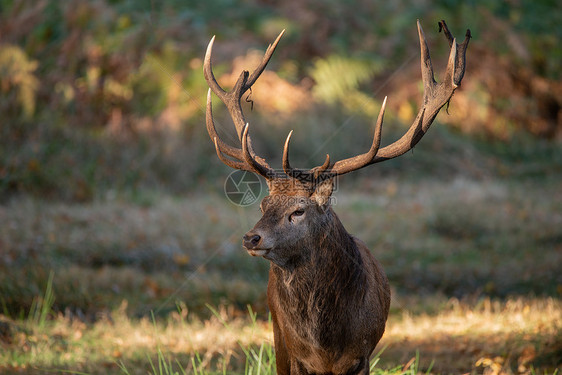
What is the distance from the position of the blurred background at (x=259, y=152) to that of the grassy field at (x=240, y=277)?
0.13 feet

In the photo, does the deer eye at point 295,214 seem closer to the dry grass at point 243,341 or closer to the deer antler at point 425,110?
the deer antler at point 425,110

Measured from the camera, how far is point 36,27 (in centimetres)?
1303

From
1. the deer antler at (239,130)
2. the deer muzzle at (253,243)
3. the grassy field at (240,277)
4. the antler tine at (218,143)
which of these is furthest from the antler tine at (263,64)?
the grassy field at (240,277)

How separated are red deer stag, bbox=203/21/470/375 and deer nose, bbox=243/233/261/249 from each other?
89 mm

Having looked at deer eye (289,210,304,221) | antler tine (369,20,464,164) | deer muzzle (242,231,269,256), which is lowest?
deer muzzle (242,231,269,256)

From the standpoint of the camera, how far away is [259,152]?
1313 cm

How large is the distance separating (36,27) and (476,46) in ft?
34.0

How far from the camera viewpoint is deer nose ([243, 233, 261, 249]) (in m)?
3.25

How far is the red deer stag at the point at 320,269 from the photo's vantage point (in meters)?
3.49

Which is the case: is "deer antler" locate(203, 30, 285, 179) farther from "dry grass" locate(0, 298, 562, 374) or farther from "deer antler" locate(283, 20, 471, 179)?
"dry grass" locate(0, 298, 562, 374)

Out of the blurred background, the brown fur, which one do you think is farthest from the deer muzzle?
the blurred background

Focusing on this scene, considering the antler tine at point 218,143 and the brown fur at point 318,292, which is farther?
the antler tine at point 218,143

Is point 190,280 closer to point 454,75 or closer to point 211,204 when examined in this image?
point 211,204

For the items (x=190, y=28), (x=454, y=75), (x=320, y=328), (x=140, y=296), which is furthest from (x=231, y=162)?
(x=190, y=28)
